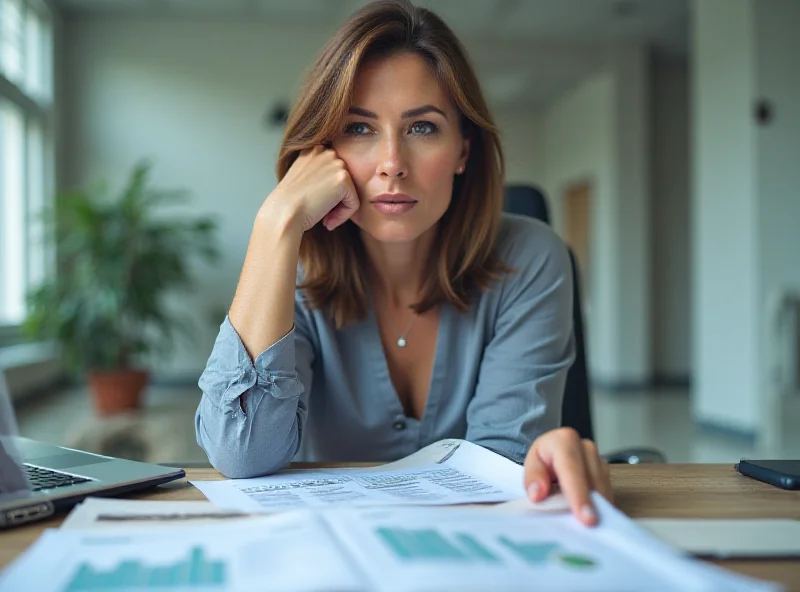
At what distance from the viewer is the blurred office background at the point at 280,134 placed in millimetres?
6172

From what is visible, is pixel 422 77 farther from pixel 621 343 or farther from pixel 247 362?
pixel 621 343

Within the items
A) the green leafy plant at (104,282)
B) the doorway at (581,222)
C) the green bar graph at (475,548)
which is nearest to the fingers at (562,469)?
the green bar graph at (475,548)

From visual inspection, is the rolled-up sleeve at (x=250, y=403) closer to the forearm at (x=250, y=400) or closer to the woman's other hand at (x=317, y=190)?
the forearm at (x=250, y=400)

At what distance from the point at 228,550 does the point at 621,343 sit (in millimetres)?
7258

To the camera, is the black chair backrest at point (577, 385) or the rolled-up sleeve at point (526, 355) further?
the black chair backrest at point (577, 385)

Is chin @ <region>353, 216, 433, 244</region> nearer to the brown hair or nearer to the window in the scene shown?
the brown hair

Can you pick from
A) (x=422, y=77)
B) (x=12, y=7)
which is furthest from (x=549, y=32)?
(x=422, y=77)

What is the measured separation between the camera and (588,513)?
A: 1.91ft

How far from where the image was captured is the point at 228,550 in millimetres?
517

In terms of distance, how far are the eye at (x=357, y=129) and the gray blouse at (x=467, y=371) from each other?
0.28m

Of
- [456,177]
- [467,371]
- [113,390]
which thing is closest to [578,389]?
[467,371]

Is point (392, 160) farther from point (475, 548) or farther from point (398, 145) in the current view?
point (475, 548)

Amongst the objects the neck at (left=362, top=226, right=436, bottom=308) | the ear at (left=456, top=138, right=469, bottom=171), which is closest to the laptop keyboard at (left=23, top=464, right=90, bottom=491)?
the neck at (left=362, top=226, right=436, bottom=308)

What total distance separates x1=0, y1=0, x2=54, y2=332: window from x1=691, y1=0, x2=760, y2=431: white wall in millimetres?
4890
